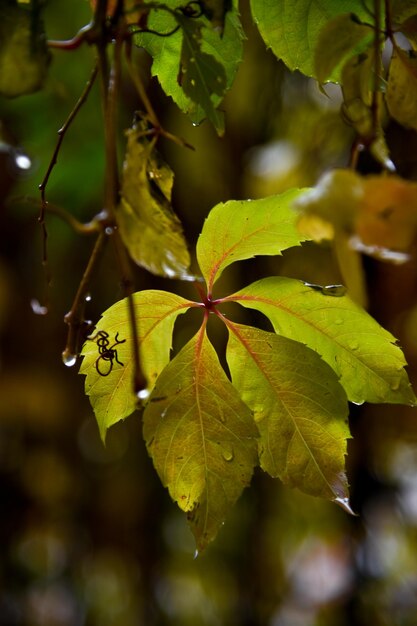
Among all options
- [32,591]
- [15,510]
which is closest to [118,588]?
[32,591]

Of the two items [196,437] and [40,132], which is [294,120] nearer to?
[40,132]

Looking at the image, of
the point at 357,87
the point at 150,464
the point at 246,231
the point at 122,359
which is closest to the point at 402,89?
the point at 357,87

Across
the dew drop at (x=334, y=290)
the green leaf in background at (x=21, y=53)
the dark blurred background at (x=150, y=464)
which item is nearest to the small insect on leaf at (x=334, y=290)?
the dew drop at (x=334, y=290)

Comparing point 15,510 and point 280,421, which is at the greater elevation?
point 280,421

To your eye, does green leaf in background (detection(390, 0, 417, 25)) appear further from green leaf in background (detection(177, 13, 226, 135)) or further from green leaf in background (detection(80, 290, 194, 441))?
green leaf in background (detection(80, 290, 194, 441))

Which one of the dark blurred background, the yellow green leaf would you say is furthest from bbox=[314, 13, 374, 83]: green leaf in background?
the dark blurred background

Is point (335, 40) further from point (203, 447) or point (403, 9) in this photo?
point (203, 447)
